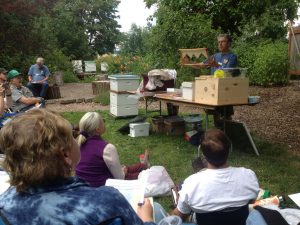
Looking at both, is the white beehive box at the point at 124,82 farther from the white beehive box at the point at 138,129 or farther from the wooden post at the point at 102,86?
the wooden post at the point at 102,86

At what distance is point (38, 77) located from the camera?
1138cm

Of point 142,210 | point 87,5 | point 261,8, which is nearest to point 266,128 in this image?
point 142,210

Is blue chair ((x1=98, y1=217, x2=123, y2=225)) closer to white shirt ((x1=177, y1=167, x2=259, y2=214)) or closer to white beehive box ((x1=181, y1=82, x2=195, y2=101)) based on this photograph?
white shirt ((x1=177, y1=167, x2=259, y2=214))

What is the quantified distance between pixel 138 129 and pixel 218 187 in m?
4.57

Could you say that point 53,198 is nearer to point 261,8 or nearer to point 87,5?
point 261,8

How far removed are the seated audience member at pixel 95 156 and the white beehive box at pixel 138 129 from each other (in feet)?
11.1

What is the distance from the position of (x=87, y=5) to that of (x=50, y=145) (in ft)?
126

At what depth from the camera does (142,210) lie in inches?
76.7

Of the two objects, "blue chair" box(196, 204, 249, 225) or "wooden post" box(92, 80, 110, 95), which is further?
"wooden post" box(92, 80, 110, 95)

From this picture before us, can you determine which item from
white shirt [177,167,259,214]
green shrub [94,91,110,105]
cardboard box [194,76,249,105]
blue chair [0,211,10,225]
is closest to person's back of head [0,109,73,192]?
blue chair [0,211,10,225]

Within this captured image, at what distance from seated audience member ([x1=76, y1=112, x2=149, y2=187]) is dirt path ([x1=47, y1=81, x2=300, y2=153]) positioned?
3.46m

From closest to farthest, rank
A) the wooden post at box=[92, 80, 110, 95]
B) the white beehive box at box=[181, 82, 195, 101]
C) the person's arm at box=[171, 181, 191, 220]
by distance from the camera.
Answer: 1. the person's arm at box=[171, 181, 191, 220]
2. the white beehive box at box=[181, 82, 195, 101]
3. the wooden post at box=[92, 80, 110, 95]

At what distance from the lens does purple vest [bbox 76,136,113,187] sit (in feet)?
11.1

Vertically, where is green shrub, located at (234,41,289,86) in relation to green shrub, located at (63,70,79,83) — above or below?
above
